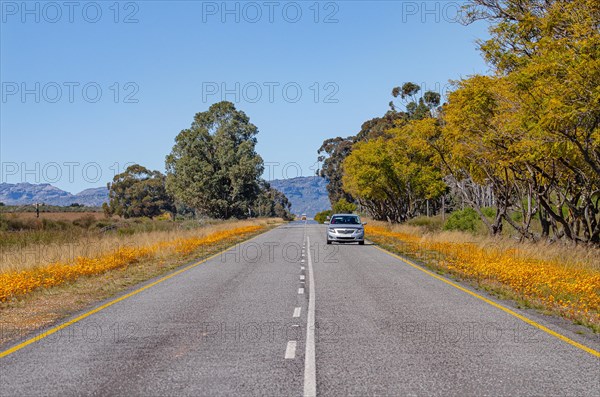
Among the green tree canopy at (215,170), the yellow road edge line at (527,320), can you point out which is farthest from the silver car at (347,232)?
the green tree canopy at (215,170)

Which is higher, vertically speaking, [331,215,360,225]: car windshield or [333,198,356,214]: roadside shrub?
[333,198,356,214]: roadside shrub

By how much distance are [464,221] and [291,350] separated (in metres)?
40.6

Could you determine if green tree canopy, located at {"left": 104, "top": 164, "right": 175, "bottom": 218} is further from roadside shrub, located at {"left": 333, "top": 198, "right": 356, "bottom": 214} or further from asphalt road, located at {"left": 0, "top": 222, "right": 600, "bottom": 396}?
asphalt road, located at {"left": 0, "top": 222, "right": 600, "bottom": 396}

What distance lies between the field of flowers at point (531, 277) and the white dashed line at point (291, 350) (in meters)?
4.70

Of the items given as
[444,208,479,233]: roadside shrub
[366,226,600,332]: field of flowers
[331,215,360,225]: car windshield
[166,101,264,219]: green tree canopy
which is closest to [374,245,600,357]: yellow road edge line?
[366,226,600,332]: field of flowers

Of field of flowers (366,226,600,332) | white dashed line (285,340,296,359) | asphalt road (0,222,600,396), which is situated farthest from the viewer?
field of flowers (366,226,600,332)

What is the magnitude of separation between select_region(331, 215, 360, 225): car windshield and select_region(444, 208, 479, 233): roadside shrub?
1114 centimetres

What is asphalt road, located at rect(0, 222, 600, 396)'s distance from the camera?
651cm

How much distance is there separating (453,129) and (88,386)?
22.7 meters

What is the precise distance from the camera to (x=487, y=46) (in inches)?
840

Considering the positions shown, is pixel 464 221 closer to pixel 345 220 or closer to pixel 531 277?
pixel 345 220

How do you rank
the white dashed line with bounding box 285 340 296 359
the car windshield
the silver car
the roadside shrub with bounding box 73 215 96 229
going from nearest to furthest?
1. the white dashed line with bounding box 285 340 296 359
2. the silver car
3. the car windshield
4. the roadside shrub with bounding box 73 215 96 229

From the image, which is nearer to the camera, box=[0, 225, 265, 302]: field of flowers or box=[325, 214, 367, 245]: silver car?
box=[0, 225, 265, 302]: field of flowers

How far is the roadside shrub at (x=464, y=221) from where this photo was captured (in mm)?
46188
